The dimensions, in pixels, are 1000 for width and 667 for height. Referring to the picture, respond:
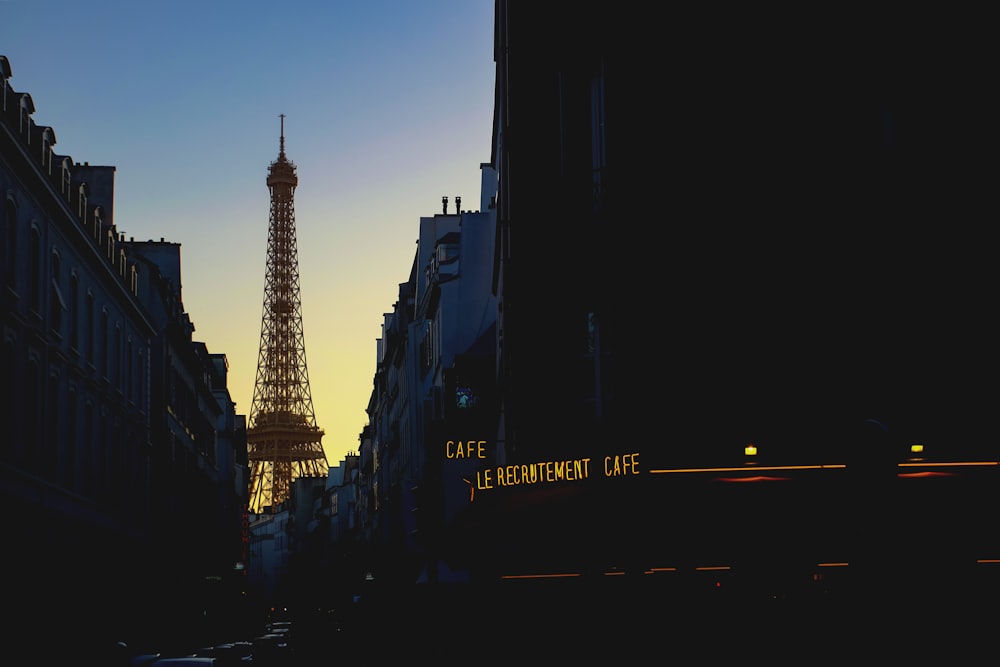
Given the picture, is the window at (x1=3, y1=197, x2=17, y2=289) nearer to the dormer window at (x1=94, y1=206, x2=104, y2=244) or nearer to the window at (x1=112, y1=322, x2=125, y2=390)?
the dormer window at (x1=94, y1=206, x2=104, y2=244)

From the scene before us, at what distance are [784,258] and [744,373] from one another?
2016mm

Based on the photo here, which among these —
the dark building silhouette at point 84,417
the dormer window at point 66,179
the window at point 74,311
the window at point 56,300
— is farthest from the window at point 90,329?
the dormer window at point 66,179

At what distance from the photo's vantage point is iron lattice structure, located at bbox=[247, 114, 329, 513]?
179250 millimetres

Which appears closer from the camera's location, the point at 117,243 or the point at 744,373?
the point at 744,373

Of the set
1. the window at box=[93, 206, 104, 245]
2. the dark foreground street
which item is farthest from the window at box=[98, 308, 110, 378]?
the dark foreground street

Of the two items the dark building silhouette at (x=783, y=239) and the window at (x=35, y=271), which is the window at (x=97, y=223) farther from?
the dark building silhouette at (x=783, y=239)

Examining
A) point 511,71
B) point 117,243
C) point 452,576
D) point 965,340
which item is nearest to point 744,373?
point 965,340

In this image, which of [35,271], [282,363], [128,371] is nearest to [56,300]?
[35,271]

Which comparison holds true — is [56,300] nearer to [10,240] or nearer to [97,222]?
[10,240]

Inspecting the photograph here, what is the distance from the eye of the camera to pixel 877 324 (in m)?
22.1

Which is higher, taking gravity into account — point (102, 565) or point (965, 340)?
point (965, 340)

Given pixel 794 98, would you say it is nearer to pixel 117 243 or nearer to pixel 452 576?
pixel 452 576

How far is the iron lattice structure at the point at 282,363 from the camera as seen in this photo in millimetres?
179250

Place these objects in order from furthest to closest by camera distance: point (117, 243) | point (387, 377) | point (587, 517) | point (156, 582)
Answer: point (387, 377)
point (156, 582)
point (117, 243)
point (587, 517)
